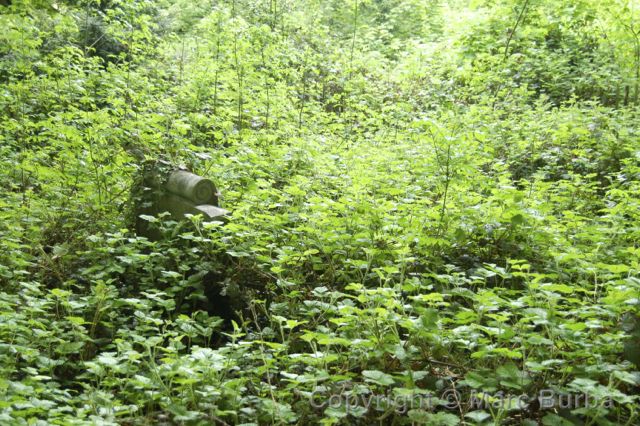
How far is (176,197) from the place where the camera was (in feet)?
18.1

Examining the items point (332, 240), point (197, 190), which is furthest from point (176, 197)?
point (332, 240)

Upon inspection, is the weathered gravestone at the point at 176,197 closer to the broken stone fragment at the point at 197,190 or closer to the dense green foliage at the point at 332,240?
the broken stone fragment at the point at 197,190

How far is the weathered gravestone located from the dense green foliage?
16 cm

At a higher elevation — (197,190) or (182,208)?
(197,190)

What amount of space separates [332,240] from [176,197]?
1.83 m

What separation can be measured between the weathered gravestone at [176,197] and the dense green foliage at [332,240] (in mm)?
161

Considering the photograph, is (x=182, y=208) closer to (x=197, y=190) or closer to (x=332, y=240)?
(x=197, y=190)

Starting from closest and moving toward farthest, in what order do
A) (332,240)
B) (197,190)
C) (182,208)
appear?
(332,240)
(197,190)
(182,208)

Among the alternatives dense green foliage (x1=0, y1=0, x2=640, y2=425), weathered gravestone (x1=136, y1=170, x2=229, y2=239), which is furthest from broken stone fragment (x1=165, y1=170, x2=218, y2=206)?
dense green foliage (x1=0, y1=0, x2=640, y2=425)

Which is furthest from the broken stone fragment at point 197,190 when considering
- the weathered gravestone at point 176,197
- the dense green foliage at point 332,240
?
the dense green foliage at point 332,240

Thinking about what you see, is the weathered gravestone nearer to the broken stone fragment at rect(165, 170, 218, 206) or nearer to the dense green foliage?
the broken stone fragment at rect(165, 170, 218, 206)

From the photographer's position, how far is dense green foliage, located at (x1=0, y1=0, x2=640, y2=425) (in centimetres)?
281

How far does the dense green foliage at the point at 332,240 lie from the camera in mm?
2812

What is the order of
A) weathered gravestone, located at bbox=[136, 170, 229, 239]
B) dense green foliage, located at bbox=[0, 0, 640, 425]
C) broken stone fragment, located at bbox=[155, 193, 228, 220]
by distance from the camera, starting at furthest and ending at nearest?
weathered gravestone, located at bbox=[136, 170, 229, 239], broken stone fragment, located at bbox=[155, 193, 228, 220], dense green foliage, located at bbox=[0, 0, 640, 425]
